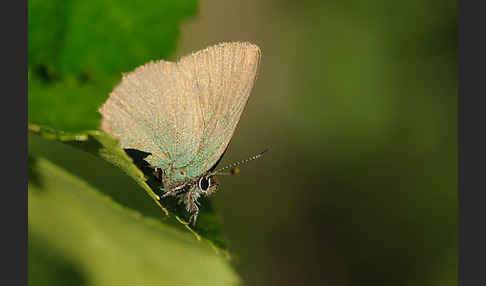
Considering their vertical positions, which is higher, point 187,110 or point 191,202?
point 187,110

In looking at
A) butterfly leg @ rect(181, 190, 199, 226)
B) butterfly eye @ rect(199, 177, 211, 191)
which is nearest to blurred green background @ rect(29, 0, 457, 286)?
butterfly eye @ rect(199, 177, 211, 191)

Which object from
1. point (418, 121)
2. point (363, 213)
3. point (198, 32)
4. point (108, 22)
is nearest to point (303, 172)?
point (363, 213)

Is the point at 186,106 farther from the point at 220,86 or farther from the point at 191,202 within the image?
the point at 191,202

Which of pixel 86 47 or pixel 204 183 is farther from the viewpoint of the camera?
pixel 204 183

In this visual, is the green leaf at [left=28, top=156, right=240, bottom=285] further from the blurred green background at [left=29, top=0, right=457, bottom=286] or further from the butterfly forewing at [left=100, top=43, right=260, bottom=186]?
the blurred green background at [left=29, top=0, right=457, bottom=286]

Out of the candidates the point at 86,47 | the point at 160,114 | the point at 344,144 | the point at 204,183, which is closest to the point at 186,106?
the point at 160,114

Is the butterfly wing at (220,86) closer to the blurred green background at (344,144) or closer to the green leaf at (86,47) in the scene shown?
the green leaf at (86,47)

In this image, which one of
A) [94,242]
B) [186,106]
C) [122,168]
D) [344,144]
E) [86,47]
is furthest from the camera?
[344,144]
